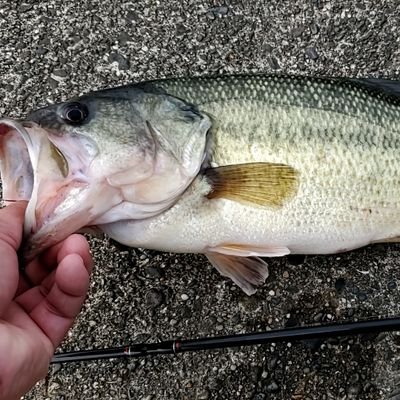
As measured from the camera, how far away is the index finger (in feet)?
5.37

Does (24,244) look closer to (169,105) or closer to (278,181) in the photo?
(169,105)

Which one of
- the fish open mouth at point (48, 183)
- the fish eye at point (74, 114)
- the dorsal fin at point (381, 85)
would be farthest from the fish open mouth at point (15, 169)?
→ the dorsal fin at point (381, 85)

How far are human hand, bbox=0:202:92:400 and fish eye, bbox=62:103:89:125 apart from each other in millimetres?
357

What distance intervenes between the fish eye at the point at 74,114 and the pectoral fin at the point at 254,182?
0.51m

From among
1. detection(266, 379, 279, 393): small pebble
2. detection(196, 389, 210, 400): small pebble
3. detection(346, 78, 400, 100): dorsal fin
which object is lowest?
detection(196, 389, 210, 400): small pebble

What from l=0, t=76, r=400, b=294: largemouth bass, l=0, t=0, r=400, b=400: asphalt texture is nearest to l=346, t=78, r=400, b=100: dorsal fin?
l=0, t=76, r=400, b=294: largemouth bass

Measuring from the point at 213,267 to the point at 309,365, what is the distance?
0.60 meters

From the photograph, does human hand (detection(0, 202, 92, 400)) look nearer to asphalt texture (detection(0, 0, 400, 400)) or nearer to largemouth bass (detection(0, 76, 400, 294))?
largemouth bass (detection(0, 76, 400, 294))

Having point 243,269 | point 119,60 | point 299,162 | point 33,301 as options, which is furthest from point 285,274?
point 119,60

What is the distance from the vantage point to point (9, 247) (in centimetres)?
171

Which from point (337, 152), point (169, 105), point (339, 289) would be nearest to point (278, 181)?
point (337, 152)

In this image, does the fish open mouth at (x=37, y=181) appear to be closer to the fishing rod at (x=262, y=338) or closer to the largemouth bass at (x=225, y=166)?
the largemouth bass at (x=225, y=166)

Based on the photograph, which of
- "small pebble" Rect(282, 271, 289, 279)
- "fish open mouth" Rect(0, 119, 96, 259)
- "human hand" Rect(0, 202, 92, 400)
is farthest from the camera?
"small pebble" Rect(282, 271, 289, 279)

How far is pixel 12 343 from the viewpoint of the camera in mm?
1581
